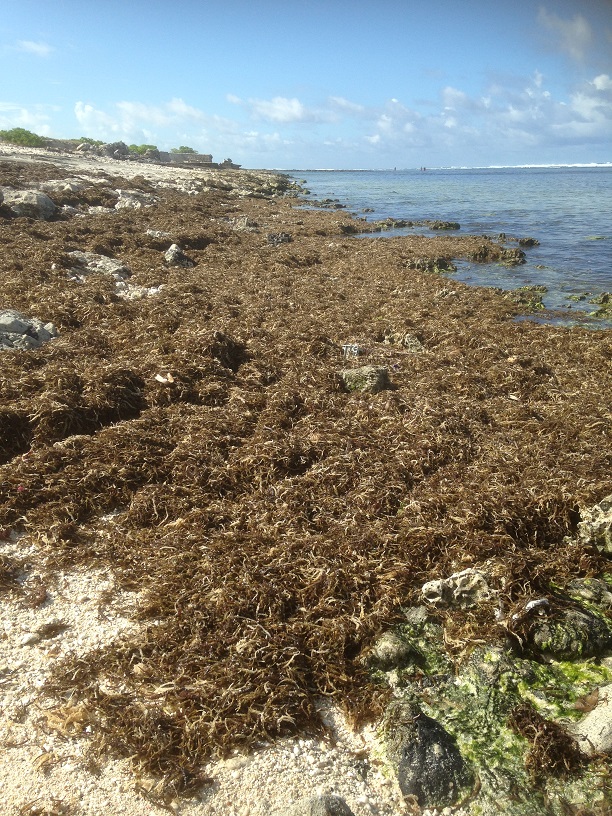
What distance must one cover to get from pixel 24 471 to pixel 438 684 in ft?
12.8

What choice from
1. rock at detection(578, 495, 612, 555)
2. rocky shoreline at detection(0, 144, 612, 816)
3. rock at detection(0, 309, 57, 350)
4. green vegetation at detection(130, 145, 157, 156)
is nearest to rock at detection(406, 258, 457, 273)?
rocky shoreline at detection(0, 144, 612, 816)

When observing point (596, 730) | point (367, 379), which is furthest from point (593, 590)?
point (367, 379)

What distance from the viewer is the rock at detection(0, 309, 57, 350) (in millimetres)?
6770

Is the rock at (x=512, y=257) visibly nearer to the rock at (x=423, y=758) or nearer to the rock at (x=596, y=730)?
the rock at (x=596, y=730)

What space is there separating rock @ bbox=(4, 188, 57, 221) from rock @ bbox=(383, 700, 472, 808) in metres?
17.3

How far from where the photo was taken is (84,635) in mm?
3211

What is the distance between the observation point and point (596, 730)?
247 cm

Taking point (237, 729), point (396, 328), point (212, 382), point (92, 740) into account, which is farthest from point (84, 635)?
point (396, 328)

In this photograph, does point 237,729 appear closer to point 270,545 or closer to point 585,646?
point 270,545

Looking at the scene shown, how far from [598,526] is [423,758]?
2.25 m

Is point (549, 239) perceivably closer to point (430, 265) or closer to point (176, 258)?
point (430, 265)

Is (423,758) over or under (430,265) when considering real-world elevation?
under

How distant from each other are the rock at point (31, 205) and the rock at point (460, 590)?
1675 cm

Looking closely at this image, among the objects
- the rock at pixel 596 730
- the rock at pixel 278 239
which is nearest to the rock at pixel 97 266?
the rock at pixel 278 239
